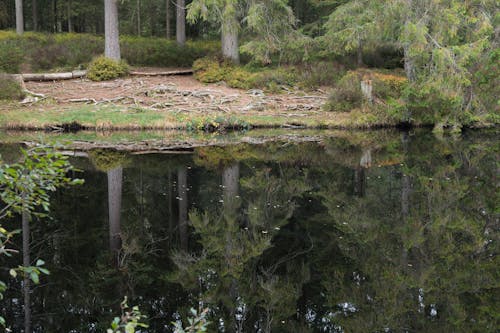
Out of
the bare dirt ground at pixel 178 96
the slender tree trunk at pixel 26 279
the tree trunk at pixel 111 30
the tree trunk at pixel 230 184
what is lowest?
the tree trunk at pixel 230 184

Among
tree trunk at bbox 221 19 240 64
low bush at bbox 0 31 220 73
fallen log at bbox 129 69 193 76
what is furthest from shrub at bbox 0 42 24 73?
tree trunk at bbox 221 19 240 64

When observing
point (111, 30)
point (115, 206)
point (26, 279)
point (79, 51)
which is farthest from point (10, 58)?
point (26, 279)

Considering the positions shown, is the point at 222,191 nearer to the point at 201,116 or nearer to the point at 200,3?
the point at 201,116

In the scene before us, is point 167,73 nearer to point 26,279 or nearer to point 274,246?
point 274,246

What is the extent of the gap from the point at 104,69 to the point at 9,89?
14.0ft

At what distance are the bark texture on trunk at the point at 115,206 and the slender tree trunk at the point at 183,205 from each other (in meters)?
0.91

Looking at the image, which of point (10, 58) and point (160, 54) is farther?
point (160, 54)

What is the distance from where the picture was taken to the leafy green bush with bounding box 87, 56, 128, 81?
75.8 ft

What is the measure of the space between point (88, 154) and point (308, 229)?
742cm

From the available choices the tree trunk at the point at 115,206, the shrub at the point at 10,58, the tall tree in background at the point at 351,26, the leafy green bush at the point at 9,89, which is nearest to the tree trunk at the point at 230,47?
the tall tree in background at the point at 351,26

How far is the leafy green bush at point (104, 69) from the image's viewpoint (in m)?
23.1

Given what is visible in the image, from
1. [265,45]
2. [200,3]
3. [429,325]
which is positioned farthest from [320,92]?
[429,325]

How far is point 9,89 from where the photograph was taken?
20016 mm

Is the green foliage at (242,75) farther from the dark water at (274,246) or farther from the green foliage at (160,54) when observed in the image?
the dark water at (274,246)
